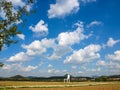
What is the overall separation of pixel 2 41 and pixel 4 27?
2139 mm

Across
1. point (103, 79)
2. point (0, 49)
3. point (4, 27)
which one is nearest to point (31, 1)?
point (4, 27)

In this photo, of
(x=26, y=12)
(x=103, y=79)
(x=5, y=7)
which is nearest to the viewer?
(x=5, y=7)

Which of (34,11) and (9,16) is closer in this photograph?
(9,16)

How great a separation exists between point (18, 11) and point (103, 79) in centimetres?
7664

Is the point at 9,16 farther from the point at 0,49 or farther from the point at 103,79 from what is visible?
the point at 103,79

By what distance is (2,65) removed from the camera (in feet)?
153

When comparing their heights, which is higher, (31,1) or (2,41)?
(31,1)

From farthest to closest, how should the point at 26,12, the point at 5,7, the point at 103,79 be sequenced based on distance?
the point at 103,79 → the point at 26,12 → the point at 5,7

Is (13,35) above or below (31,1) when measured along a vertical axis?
below

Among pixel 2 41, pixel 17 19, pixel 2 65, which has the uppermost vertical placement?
pixel 17 19

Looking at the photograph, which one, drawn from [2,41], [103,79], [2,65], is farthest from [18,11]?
[103,79]

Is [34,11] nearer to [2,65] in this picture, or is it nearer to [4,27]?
[4,27]

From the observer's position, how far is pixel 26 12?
4719 centimetres

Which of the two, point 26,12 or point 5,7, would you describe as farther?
point 26,12
